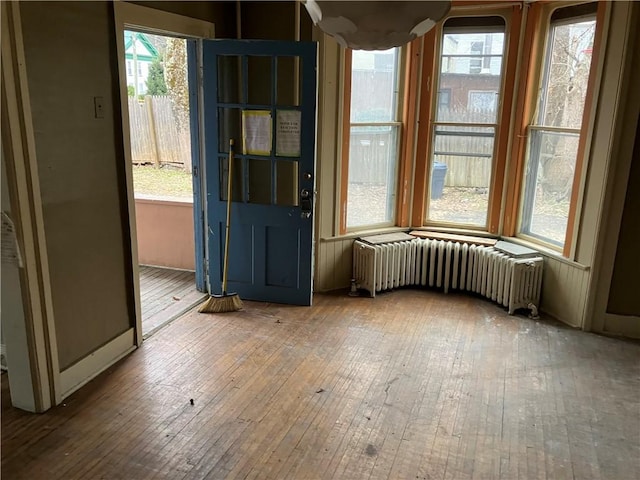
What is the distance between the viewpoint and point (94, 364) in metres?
3.11

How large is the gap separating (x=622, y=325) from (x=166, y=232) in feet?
13.2

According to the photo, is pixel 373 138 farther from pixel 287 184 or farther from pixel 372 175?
pixel 287 184

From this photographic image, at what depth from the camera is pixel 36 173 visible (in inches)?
100

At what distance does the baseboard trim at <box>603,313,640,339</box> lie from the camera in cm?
382

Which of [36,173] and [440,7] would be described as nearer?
[440,7]

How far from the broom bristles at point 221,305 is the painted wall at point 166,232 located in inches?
40.5

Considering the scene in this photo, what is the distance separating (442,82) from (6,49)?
3.40 metres

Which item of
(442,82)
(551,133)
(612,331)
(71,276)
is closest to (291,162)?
(442,82)

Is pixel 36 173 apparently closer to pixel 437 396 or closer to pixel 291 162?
pixel 291 162

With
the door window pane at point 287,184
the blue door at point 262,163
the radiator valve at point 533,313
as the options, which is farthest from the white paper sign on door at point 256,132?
the radiator valve at point 533,313

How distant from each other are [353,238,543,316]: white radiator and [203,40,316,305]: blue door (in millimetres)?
603

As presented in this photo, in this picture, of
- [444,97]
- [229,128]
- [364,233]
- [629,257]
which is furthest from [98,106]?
[629,257]

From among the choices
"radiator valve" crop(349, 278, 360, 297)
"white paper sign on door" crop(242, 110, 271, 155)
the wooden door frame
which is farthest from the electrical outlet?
"radiator valve" crop(349, 278, 360, 297)

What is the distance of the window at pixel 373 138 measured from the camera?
4430 mm
